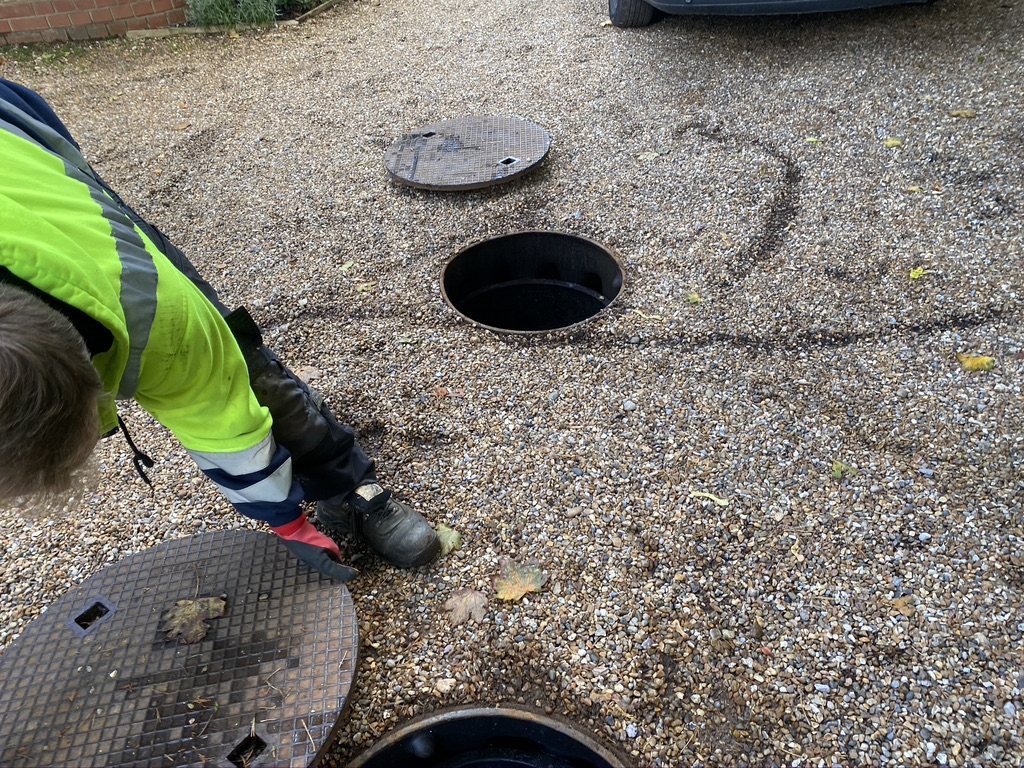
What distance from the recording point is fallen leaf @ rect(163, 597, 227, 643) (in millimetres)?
1895

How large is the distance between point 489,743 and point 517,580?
0.44 m

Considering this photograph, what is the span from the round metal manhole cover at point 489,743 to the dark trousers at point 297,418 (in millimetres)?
733

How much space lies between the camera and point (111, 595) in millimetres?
2023

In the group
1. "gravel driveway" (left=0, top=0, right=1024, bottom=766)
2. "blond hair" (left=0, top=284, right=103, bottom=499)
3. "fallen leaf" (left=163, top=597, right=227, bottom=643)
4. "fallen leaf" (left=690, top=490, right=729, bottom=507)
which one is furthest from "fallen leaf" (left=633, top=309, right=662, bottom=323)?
"blond hair" (left=0, top=284, right=103, bottom=499)

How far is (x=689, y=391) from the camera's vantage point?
262 cm

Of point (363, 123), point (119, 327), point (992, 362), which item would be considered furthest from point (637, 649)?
point (363, 123)

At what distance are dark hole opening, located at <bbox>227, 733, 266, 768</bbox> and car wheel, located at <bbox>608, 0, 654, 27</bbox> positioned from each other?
5878 mm

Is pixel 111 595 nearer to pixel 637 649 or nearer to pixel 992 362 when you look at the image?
pixel 637 649

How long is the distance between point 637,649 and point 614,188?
265cm

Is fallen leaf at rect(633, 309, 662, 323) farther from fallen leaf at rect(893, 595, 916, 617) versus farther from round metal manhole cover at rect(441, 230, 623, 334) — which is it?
fallen leaf at rect(893, 595, 916, 617)

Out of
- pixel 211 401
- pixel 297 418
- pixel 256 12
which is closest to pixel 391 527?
pixel 297 418

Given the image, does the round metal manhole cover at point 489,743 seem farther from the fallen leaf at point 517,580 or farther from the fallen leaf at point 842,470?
the fallen leaf at point 842,470

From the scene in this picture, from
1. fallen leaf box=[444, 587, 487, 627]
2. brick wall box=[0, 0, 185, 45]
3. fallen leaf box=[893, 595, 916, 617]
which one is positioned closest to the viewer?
fallen leaf box=[893, 595, 916, 617]

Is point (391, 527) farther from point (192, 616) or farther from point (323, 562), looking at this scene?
point (192, 616)
